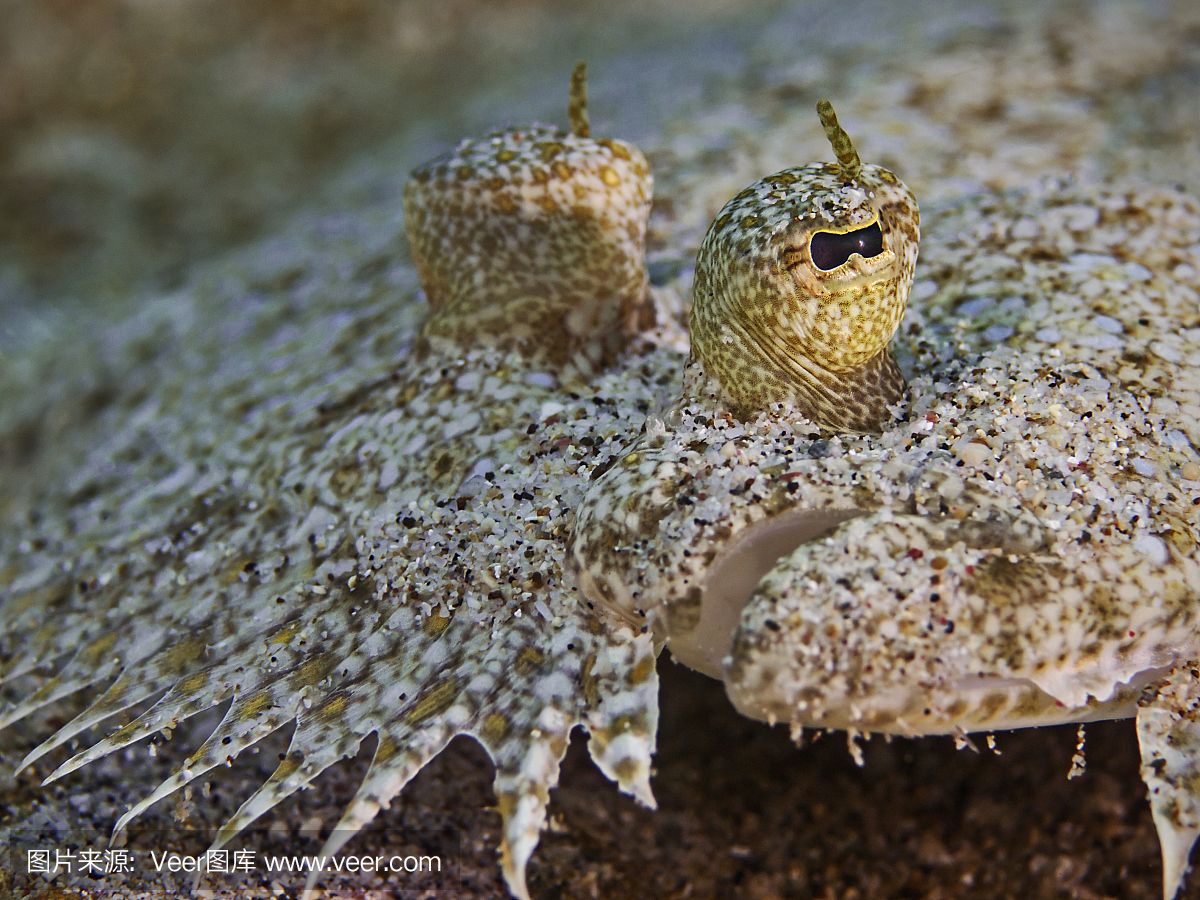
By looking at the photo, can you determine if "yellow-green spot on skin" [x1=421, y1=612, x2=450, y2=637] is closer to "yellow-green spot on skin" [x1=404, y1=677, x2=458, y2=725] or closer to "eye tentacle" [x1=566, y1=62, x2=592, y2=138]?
"yellow-green spot on skin" [x1=404, y1=677, x2=458, y2=725]

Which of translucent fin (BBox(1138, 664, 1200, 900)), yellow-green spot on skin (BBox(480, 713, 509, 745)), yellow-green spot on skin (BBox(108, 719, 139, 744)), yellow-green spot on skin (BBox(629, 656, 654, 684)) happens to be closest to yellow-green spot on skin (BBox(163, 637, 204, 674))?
yellow-green spot on skin (BBox(108, 719, 139, 744))

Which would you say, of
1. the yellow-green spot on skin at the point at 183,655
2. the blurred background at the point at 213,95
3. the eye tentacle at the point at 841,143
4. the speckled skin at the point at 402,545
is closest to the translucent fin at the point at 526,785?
the speckled skin at the point at 402,545

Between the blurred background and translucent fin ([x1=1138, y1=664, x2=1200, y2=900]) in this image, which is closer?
translucent fin ([x1=1138, y1=664, x2=1200, y2=900])

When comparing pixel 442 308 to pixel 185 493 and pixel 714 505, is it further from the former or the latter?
pixel 714 505

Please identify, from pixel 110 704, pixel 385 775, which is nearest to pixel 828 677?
pixel 385 775

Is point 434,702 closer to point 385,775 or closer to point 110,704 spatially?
point 385,775

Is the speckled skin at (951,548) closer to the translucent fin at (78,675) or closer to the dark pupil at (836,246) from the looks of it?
the dark pupil at (836,246)

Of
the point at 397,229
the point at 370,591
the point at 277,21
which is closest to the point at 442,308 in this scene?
the point at 370,591
